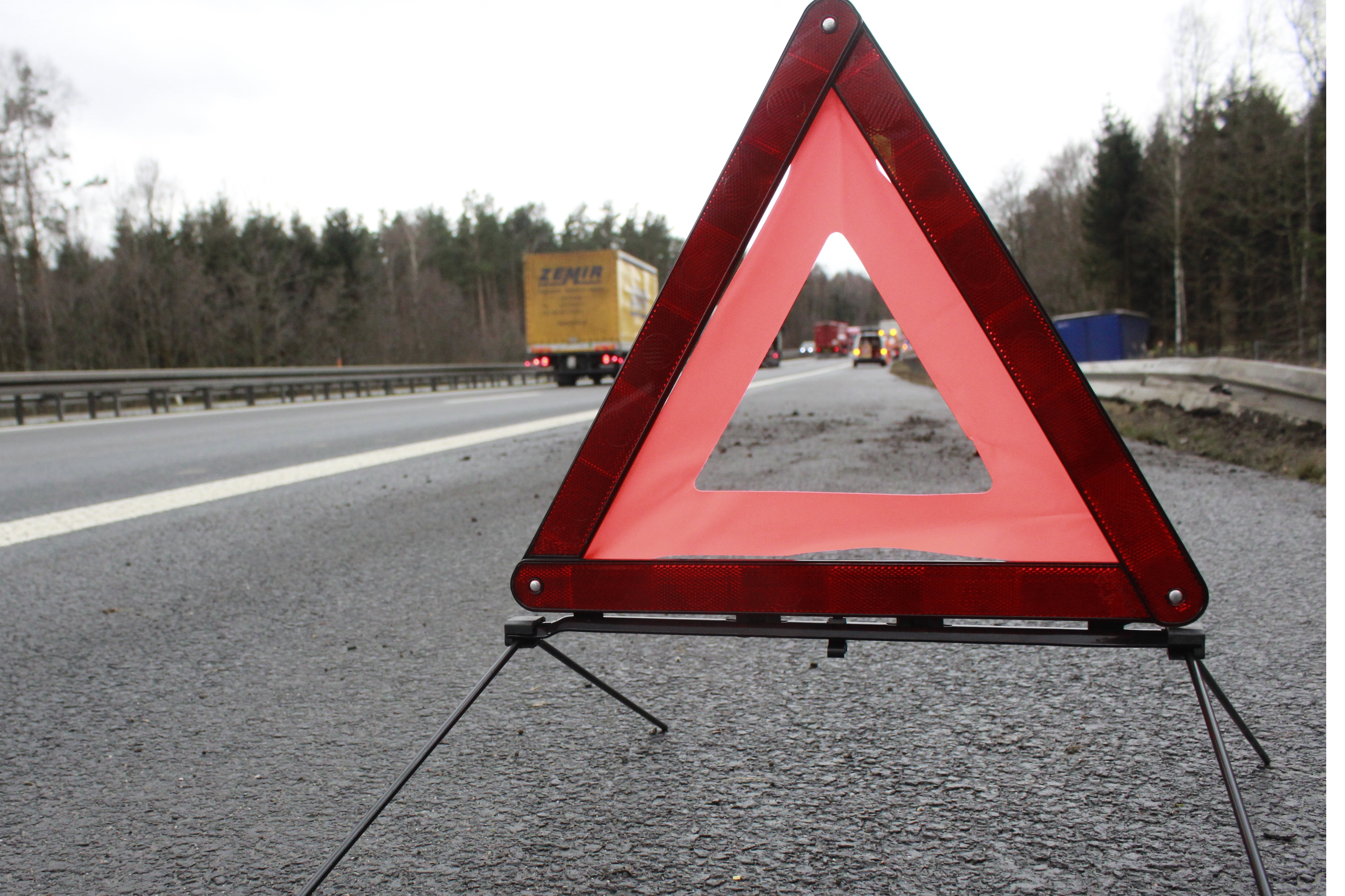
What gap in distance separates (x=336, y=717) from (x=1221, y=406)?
8072 millimetres

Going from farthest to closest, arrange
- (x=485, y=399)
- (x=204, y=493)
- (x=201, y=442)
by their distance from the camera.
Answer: (x=485, y=399) < (x=201, y=442) < (x=204, y=493)

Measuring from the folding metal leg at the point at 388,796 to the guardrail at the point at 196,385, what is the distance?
15.1 meters

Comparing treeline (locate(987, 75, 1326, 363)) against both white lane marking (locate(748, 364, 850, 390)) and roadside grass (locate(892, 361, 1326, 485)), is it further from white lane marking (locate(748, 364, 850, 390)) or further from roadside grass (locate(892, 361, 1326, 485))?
roadside grass (locate(892, 361, 1326, 485))

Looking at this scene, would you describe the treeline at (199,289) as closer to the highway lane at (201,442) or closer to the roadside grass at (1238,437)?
the highway lane at (201,442)

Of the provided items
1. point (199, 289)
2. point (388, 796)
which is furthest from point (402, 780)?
point (199, 289)

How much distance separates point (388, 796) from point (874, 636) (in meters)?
0.88

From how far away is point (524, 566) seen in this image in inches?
71.9

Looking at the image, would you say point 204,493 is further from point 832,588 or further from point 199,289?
point 199,289

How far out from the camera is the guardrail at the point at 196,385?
14.6m

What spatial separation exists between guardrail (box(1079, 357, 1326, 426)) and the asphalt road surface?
9.68ft

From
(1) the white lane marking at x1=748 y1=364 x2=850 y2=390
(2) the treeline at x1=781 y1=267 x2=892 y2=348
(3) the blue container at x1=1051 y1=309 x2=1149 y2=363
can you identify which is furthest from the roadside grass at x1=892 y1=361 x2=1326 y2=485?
(2) the treeline at x1=781 y1=267 x2=892 y2=348

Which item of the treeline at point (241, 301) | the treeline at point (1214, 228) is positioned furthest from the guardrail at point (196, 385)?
the treeline at point (1214, 228)

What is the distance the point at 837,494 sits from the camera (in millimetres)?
1864

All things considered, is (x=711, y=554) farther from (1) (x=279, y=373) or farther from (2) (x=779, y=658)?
(1) (x=279, y=373)
